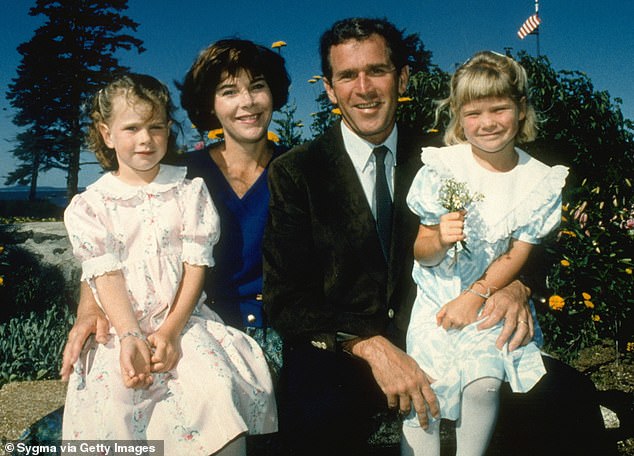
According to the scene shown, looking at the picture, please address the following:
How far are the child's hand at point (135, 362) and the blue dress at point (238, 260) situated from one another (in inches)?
31.1

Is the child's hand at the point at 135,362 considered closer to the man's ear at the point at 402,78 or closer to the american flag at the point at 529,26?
the man's ear at the point at 402,78

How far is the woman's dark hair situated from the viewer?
3186 millimetres

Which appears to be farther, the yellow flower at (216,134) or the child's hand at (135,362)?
the yellow flower at (216,134)

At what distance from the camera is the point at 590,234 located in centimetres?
499

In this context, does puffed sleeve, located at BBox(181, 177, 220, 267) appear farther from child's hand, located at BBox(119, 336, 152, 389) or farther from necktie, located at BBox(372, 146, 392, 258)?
necktie, located at BBox(372, 146, 392, 258)

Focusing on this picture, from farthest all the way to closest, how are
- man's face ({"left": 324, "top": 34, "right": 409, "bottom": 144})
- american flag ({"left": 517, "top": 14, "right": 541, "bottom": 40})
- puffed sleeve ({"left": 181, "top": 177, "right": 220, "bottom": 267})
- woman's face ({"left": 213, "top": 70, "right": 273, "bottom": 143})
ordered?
1. american flag ({"left": 517, "top": 14, "right": 541, "bottom": 40})
2. woman's face ({"left": 213, "top": 70, "right": 273, "bottom": 143})
3. man's face ({"left": 324, "top": 34, "right": 409, "bottom": 144})
4. puffed sleeve ({"left": 181, "top": 177, "right": 220, "bottom": 267})

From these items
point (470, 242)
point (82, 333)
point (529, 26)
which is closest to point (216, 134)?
point (82, 333)

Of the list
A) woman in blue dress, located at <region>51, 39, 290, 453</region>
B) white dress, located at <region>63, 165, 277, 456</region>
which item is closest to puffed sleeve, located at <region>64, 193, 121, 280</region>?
white dress, located at <region>63, 165, 277, 456</region>

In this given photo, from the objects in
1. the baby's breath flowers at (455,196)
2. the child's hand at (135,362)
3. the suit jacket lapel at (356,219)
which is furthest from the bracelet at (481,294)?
the child's hand at (135,362)

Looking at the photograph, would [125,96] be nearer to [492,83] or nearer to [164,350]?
[164,350]

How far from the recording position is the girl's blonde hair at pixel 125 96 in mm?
2787

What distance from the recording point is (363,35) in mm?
2902

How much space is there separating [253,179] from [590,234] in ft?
10.7

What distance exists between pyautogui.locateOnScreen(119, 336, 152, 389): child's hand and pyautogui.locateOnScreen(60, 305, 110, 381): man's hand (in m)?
0.23
